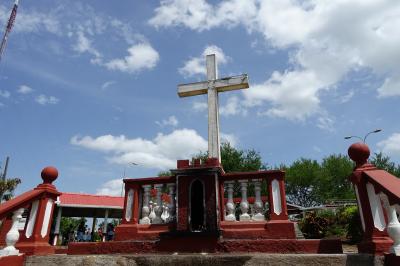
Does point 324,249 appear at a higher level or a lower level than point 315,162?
lower

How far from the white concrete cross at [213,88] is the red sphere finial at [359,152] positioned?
2.88m

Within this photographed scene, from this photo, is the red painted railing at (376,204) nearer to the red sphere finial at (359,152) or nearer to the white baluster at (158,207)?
the red sphere finial at (359,152)

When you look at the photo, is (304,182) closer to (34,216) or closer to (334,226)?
(334,226)

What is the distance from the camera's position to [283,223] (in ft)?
16.0

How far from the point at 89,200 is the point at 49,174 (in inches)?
645

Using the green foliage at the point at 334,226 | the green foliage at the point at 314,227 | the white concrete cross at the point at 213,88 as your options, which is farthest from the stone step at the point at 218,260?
the green foliage at the point at 314,227

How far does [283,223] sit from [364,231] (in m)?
1.18

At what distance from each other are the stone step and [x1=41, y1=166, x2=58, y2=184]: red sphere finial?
127 centimetres

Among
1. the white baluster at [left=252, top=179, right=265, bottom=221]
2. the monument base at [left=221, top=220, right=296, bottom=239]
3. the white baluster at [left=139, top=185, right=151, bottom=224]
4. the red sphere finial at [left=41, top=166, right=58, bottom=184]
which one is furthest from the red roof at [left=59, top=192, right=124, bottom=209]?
the white baluster at [left=252, top=179, right=265, bottom=221]

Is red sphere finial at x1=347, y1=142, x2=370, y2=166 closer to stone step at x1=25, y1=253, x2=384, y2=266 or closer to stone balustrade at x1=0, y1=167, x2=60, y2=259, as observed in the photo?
stone step at x1=25, y1=253, x2=384, y2=266

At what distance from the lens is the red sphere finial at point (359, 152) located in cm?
418

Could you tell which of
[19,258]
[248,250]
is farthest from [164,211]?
[19,258]

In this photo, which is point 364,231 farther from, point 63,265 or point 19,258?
point 19,258

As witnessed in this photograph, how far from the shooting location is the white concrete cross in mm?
6702
